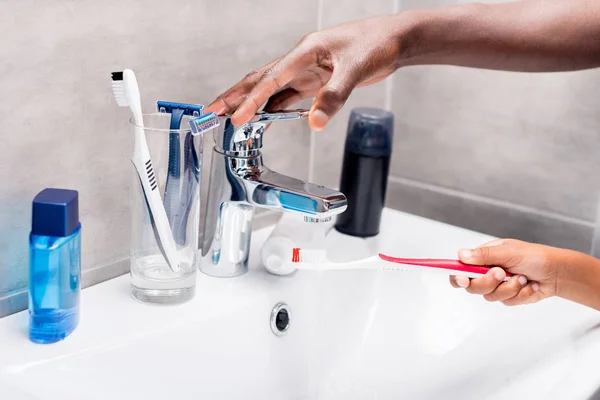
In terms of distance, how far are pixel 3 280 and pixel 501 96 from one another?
25.0 inches

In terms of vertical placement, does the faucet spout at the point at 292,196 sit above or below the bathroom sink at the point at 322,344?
above

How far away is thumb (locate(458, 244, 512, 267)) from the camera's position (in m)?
0.65

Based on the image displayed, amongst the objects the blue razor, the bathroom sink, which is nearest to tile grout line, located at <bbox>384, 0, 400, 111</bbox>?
the bathroom sink

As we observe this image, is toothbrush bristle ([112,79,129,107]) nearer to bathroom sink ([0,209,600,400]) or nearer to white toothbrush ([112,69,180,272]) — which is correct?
Result: white toothbrush ([112,69,180,272])

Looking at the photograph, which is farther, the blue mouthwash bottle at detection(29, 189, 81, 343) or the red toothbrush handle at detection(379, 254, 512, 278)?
the red toothbrush handle at detection(379, 254, 512, 278)

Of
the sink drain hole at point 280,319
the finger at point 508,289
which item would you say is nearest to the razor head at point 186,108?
the sink drain hole at point 280,319

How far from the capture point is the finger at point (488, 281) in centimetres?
65

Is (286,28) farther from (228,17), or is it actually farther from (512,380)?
(512,380)

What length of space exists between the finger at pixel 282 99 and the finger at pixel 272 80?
0.06m

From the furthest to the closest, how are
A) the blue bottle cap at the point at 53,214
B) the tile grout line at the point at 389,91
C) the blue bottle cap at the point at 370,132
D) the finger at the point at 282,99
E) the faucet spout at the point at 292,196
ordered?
1. the tile grout line at the point at 389,91
2. the blue bottle cap at the point at 370,132
3. the finger at the point at 282,99
4. the faucet spout at the point at 292,196
5. the blue bottle cap at the point at 53,214

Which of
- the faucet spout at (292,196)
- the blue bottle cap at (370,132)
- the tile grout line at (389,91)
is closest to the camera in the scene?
the faucet spout at (292,196)

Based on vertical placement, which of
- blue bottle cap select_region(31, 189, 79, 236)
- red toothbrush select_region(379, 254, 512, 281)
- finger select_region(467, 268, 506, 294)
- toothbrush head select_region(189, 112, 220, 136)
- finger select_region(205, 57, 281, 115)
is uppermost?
finger select_region(205, 57, 281, 115)

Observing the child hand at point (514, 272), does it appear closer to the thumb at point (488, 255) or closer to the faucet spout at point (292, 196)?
the thumb at point (488, 255)

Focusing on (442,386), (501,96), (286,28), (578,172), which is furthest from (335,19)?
(442,386)
